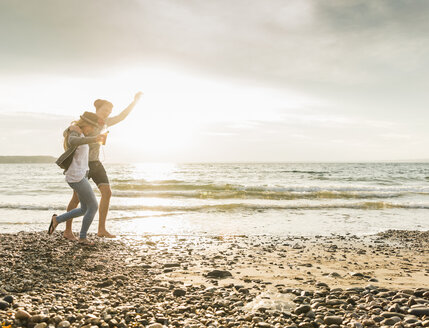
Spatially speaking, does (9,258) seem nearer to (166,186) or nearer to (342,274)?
(342,274)

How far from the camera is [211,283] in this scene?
487 cm

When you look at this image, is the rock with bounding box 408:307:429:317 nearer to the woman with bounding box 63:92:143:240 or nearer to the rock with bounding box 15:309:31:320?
the rock with bounding box 15:309:31:320

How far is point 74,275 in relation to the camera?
4.95 metres

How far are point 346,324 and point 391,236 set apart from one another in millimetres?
6465

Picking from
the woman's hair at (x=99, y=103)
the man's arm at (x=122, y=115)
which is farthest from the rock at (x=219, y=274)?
the woman's hair at (x=99, y=103)

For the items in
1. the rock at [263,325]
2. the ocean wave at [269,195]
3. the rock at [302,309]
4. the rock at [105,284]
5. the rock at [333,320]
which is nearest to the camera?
the rock at [263,325]

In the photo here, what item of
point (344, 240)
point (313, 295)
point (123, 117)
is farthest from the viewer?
point (344, 240)

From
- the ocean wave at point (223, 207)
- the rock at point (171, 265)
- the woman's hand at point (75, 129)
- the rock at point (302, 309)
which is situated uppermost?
the woman's hand at point (75, 129)

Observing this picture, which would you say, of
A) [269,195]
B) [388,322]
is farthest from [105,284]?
[269,195]

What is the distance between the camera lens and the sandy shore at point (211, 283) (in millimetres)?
3443

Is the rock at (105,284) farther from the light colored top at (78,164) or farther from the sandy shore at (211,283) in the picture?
the light colored top at (78,164)

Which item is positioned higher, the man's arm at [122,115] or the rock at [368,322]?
the man's arm at [122,115]

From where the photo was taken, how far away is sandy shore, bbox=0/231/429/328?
3.44 meters

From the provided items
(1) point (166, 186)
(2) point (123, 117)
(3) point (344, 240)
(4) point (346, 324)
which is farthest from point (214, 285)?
(1) point (166, 186)
